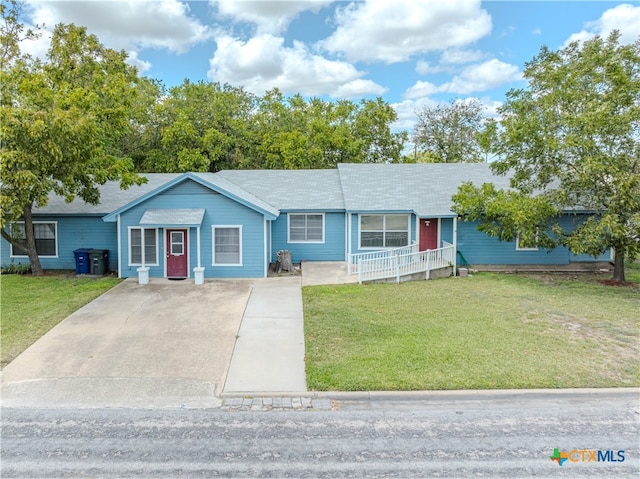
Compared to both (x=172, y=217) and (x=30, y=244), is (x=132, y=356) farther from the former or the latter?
(x=30, y=244)

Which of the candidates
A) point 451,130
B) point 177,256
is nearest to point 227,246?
point 177,256

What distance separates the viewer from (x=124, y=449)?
16.7 feet

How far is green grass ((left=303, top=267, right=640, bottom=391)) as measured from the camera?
694 centimetres

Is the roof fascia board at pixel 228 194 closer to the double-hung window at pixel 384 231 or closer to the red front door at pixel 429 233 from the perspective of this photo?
the double-hung window at pixel 384 231

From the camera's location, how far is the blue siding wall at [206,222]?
595 inches

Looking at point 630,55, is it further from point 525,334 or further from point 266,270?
point 266,270

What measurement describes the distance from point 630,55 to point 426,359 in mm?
12117

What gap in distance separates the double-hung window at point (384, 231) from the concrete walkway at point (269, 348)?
5850 millimetres

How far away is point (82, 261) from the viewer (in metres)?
15.8

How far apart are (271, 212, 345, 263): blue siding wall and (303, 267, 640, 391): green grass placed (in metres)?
4.55

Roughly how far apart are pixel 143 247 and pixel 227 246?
2.99 m

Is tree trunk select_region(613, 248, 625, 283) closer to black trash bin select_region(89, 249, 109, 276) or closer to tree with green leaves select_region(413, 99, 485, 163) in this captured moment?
black trash bin select_region(89, 249, 109, 276)

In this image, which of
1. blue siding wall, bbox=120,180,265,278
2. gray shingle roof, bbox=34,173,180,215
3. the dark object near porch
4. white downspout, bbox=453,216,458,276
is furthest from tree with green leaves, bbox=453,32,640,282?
gray shingle roof, bbox=34,173,180,215

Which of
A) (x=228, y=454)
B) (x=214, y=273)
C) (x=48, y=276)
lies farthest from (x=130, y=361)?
(x=48, y=276)
